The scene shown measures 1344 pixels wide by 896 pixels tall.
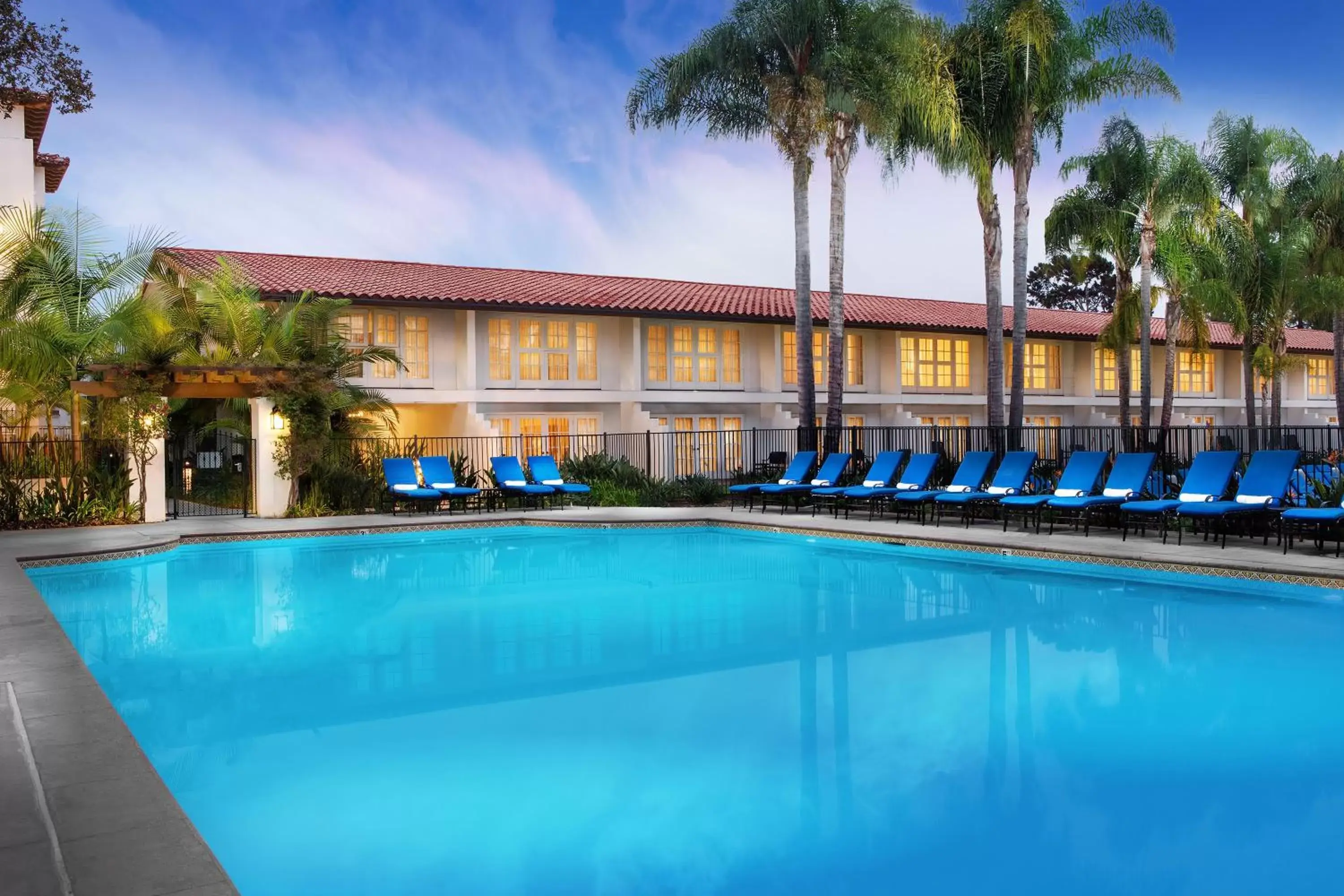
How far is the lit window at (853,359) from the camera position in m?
32.0

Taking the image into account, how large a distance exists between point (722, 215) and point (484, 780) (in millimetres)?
35353

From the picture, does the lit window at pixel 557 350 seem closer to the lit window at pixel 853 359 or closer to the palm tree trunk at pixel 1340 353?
the lit window at pixel 853 359

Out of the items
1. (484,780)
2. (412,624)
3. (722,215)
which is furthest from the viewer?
(722,215)

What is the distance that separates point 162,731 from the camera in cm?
633

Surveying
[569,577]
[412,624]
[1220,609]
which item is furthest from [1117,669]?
[569,577]

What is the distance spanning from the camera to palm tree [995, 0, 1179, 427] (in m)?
21.6

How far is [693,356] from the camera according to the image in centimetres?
2972

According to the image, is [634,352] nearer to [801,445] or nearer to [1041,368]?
[801,445]

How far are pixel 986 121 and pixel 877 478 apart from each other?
893 centimetres

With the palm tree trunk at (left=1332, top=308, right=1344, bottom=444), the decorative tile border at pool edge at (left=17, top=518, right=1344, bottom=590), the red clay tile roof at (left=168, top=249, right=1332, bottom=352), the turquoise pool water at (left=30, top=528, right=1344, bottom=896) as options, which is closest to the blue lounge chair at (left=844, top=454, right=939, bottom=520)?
the decorative tile border at pool edge at (left=17, top=518, right=1344, bottom=590)

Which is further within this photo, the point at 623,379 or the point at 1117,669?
the point at 623,379

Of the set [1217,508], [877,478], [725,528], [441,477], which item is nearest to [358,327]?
[441,477]

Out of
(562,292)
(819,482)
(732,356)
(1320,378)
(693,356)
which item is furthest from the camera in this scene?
(1320,378)

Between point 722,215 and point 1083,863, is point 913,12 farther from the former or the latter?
point 1083,863
